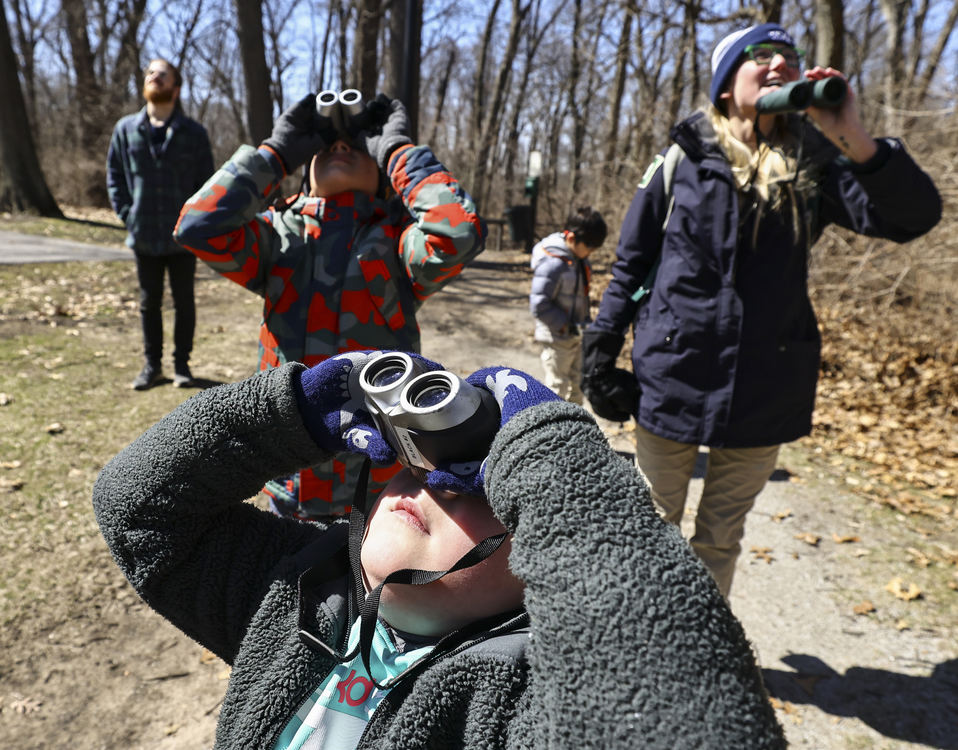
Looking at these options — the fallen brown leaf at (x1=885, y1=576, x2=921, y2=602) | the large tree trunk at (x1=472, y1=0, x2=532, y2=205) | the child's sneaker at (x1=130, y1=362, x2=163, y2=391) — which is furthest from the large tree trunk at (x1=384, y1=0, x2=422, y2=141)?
the large tree trunk at (x1=472, y1=0, x2=532, y2=205)

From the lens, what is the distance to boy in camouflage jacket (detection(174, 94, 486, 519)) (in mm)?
2121

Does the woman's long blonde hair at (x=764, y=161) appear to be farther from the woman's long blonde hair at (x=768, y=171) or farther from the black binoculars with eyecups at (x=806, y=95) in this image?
the black binoculars with eyecups at (x=806, y=95)

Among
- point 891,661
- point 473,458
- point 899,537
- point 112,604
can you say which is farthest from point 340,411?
point 899,537

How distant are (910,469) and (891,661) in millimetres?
2517

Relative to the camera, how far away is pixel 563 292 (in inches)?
181

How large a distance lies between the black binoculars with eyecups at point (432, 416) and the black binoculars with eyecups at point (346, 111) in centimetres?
153

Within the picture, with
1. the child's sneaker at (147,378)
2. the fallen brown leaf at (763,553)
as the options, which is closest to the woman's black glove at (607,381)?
the fallen brown leaf at (763,553)

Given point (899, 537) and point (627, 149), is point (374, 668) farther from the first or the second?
point (627, 149)

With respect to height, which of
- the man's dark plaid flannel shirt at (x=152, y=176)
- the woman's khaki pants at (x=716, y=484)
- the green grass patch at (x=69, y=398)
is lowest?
the green grass patch at (x=69, y=398)

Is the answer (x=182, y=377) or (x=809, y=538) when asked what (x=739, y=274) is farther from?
(x=182, y=377)

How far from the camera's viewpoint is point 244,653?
1.20 metres

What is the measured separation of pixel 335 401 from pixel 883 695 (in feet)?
9.49

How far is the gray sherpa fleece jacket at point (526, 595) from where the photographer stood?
0.76 meters

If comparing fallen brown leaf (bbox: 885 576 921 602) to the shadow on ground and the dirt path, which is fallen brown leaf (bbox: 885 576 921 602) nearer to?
the dirt path
